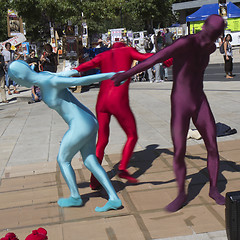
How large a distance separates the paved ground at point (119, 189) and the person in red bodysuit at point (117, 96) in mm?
569

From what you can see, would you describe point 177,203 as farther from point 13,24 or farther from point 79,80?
point 13,24

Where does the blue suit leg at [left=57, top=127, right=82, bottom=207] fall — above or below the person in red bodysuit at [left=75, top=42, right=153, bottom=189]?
below

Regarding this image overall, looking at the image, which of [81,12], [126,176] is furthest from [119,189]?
[81,12]

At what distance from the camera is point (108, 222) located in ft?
13.6

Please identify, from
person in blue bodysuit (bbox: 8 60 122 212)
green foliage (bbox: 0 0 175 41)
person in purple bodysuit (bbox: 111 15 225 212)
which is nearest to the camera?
person in purple bodysuit (bbox: 111 15 225 212)

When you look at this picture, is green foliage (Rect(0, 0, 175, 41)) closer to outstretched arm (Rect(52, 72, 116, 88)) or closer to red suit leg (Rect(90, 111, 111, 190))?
red suit leg (Rect(90, 111, 111, 190))

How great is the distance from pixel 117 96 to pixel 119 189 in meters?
1.15

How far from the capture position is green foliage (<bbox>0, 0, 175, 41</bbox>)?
3350 cm

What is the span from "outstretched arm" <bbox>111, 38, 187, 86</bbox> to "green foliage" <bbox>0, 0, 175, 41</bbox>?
70.6ft

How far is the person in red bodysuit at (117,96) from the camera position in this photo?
15.7 feet

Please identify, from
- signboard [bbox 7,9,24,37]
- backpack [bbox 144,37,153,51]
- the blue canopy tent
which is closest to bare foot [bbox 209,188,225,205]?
backpack [bbox 144,37,153,51]

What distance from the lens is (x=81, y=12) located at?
114ft

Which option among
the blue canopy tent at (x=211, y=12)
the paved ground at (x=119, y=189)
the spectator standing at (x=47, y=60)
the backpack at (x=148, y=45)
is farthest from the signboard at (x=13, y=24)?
the blue canopy tent at (x=211, y=12)

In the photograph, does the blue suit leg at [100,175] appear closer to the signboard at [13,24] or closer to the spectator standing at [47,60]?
the spectator standing at [47,60]
